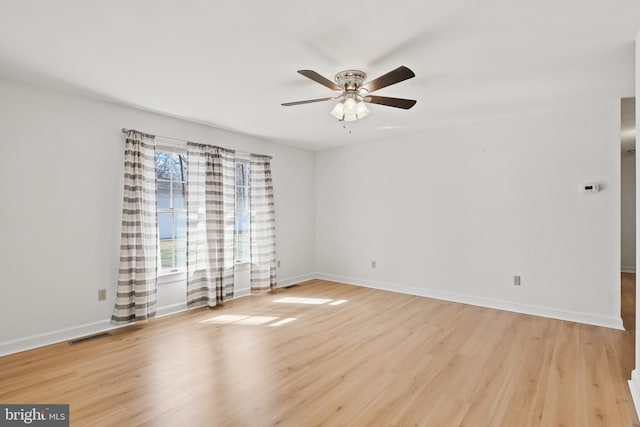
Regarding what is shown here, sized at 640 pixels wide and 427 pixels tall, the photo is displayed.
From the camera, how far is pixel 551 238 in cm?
395

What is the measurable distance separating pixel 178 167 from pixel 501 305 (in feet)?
15.7

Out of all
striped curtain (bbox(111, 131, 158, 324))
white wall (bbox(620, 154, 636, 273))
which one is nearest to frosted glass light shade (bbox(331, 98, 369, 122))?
striped curtain (bbox(111, 131, 158, 324))

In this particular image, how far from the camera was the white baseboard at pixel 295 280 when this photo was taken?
18.6 feet

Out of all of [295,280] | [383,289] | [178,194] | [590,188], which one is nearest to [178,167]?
[178,194]

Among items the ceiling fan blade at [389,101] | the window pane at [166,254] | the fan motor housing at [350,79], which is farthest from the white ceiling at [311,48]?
the window pane at [166,254]

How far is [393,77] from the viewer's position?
2.37 metres

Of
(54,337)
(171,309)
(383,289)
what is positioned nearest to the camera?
(54,337)

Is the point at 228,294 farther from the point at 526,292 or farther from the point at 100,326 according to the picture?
the point at 526,292

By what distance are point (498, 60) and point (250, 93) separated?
90.6 inches

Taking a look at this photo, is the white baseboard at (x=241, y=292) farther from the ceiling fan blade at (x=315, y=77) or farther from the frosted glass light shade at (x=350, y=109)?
the ceiling fan blade at (x=315, y=77)

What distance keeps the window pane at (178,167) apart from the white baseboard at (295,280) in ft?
8.10

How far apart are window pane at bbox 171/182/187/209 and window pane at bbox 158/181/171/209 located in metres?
0.08

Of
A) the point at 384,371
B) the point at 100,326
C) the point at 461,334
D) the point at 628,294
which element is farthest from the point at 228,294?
the point at 628,294

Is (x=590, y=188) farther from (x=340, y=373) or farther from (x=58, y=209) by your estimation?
(x=58, y=209)
